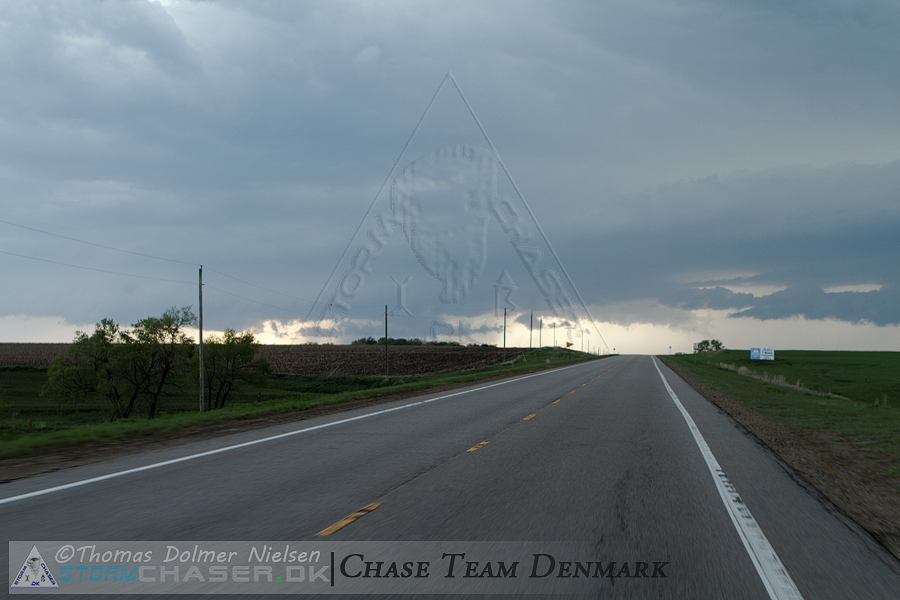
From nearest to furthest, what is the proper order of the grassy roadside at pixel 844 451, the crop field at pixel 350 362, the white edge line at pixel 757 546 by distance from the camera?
the white edge line at pixel 757 546 < the grassy roadside at pixel 844 451 < the crop field at pixel 350 362

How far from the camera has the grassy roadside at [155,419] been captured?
1144 centimetres

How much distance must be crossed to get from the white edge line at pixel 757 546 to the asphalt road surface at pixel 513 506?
0.08 ft

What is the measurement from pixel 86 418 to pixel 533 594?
66.6m

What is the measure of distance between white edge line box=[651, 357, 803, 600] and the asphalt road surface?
0.08 ft

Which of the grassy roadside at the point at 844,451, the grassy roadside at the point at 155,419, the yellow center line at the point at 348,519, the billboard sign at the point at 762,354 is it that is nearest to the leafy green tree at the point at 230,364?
the grassy roadside at the point at 155,419

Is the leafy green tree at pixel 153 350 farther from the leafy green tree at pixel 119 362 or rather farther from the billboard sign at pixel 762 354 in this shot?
the billboard sign at pixel 762 354

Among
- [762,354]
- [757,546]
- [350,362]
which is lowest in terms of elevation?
[350,362]

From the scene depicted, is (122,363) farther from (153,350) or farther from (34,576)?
(34,576)

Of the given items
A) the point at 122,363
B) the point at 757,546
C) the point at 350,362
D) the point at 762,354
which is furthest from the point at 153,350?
the point at 762,354

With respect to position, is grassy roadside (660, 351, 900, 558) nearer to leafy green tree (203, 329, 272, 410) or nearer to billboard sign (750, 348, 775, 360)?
leafy green tree (203, 329, 272, 410)

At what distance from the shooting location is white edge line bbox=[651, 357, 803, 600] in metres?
4.48

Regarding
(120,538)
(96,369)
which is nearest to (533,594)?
(120,538)

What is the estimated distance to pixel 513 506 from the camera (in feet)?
21.8

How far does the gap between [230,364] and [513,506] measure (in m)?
65.7
